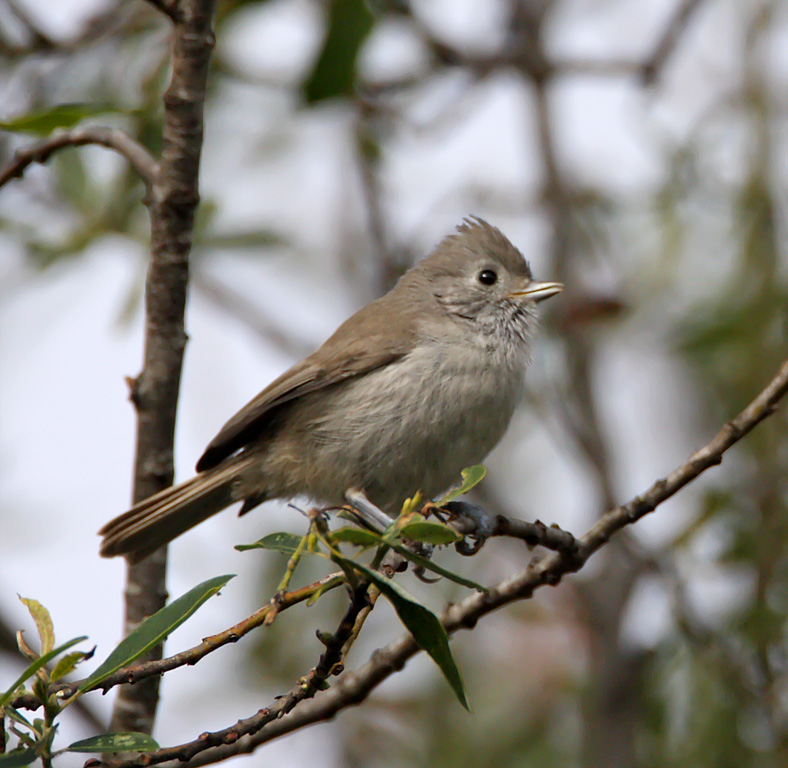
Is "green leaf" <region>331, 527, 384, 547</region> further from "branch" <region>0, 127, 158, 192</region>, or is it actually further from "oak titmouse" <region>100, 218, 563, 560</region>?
"oak titmouse" <region>100, 218, 563, 560</region>

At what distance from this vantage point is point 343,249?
5.38 m

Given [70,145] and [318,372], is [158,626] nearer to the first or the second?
[70,145]

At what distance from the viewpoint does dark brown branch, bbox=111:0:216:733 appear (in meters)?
2.28

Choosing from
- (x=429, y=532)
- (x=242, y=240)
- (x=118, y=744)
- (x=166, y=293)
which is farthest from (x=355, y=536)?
(x=242, y=240)

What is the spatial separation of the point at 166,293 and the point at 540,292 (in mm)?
1770

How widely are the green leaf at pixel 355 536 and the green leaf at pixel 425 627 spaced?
0.18 ft

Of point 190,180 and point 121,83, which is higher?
point 121,83

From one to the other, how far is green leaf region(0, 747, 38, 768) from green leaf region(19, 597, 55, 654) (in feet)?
0.61

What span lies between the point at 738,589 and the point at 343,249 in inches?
103

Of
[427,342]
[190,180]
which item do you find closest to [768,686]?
[427,342]

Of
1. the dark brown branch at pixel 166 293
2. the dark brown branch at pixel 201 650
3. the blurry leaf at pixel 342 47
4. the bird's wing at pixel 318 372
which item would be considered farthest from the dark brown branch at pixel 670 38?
the dark brown branch at pixel 201 650

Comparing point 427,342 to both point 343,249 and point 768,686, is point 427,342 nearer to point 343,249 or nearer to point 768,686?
point 768,686

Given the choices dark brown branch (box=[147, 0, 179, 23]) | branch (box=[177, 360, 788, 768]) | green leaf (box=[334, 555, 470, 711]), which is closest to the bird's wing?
branch (box=[177, 360, 788, 768])

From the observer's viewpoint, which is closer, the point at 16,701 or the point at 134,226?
the point at 16,701
